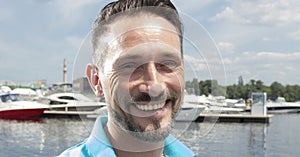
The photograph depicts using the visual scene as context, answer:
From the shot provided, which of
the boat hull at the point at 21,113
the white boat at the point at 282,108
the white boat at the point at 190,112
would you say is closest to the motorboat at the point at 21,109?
the boat hull at the point at 21,113

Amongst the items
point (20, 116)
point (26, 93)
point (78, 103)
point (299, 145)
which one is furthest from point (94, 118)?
point (26, 93)

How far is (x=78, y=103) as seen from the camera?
0.93 meters

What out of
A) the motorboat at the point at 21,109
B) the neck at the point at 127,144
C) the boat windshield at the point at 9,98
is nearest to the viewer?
the neck at the point at 127,144

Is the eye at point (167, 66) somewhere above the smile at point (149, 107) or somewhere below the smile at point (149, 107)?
above

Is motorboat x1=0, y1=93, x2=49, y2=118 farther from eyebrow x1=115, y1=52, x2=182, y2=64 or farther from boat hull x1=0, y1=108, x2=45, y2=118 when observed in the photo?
eyebrow x1=115, y1=52, x2=182, y2=64

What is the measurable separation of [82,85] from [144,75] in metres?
0.21

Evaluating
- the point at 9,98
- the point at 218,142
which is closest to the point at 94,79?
the point at 218,142

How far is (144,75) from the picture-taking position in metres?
0.74

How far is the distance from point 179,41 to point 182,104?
0.14m

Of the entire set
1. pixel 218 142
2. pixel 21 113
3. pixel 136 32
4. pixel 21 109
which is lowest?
pixel 218 142

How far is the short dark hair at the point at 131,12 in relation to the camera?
0.79 metres

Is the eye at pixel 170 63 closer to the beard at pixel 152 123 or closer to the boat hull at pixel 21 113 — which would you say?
the beard at pixel 152 123

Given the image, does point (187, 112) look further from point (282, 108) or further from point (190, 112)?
point (282, 108)

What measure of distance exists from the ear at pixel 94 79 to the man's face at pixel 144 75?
5 centimetres
